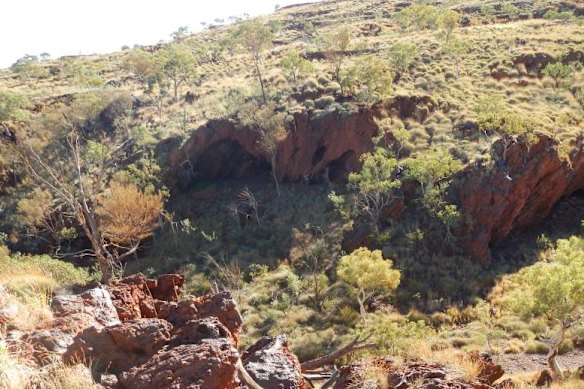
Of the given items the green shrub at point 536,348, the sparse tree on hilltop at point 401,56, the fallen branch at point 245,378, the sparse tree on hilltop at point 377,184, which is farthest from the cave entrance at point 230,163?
the fallen branch at point 245,378

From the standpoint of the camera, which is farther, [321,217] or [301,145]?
[301,145]

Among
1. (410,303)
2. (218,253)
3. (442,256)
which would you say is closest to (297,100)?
(218,253)

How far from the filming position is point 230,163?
40062mm

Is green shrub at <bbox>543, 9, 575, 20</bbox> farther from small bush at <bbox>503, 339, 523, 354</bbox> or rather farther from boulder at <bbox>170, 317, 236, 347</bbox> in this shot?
boulder at <bbox>170, 317, 236, 347</bbox>

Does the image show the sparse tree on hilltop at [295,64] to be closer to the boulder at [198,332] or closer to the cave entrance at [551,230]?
the cave entrance at [551,230]

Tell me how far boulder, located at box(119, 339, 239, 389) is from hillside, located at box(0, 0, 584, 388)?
0.11 feet

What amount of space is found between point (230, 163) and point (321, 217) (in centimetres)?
1221

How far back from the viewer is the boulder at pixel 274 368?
643 centimetres

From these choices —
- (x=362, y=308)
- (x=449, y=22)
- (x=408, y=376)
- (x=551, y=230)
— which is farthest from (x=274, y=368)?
(x=449, y=22)

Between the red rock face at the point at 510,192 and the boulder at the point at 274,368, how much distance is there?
21597 mm

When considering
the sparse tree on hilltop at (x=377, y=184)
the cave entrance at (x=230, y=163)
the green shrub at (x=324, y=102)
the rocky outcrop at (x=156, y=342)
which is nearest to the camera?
the rocky outcrop at (x=156, y=342)

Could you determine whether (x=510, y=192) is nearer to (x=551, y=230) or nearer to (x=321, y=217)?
(x=551, y=230)

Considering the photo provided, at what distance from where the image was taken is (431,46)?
50438 millimetres

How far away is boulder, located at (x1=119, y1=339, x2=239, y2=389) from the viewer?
17.1 feet
